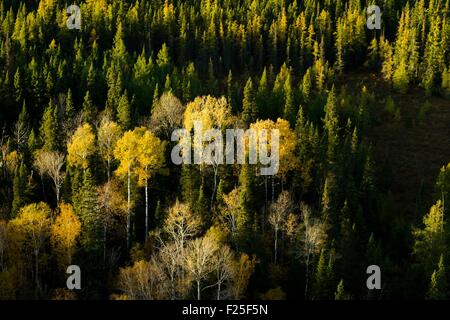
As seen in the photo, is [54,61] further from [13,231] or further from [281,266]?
[281,266]

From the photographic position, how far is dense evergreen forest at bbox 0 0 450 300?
57.8 metres

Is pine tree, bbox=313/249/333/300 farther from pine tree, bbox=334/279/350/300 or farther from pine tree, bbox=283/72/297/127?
pine tree, bbox=283/72/297/127

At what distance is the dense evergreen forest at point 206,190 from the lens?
57750 millimetres

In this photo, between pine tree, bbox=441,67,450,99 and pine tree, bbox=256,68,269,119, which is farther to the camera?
pine tree, bbox=441,67,450,99

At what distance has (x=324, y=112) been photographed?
348ft

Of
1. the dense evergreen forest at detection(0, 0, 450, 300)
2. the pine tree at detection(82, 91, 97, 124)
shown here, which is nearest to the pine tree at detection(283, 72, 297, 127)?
the dense evergreen forest at detection(0, 0, 450, 300)

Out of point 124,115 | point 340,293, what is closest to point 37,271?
point 340,293

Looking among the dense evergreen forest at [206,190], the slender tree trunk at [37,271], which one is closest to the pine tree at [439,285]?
the dense evergreen forest at [206,190]

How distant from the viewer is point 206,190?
74188mm

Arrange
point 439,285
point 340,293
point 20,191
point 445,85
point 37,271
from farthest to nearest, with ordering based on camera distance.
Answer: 1. point 445,85
2. point 20,191
3. point 37,271
4. point 439,285
5. point 340,293

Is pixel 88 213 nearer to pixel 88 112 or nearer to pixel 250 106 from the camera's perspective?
pixel 88 112

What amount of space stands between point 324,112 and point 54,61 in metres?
51.9
